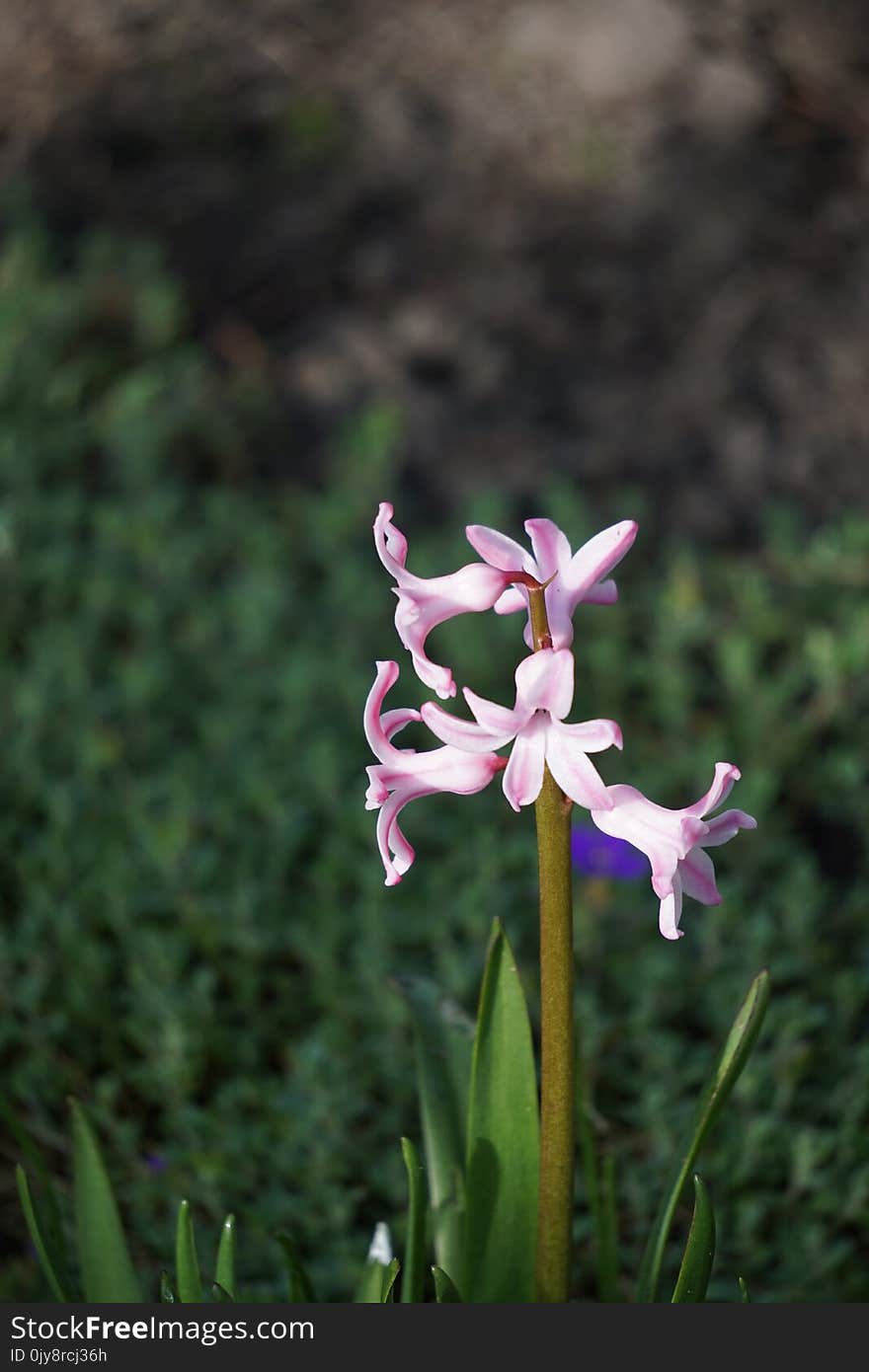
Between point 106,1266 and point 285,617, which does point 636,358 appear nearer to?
point 285,617

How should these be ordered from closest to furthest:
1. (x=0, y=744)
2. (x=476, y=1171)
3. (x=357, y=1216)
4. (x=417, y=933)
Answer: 1. (x=476, y=1171)
2. (x=357, y=1216)
3. (x=417, y=933)
4. (x=0, y=744)

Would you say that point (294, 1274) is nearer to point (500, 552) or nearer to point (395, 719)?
point (395, 719)

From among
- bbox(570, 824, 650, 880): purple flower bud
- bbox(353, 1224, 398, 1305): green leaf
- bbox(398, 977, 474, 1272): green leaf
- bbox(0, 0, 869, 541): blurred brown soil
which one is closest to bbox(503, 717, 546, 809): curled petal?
bbox(353, 1224, 398, 1305): green leaf

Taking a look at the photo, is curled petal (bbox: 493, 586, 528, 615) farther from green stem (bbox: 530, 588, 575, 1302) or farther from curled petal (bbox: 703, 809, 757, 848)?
curled petal (bbox: 703, 809, 757, 848)

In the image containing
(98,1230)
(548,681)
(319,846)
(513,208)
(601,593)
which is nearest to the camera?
(548,681)

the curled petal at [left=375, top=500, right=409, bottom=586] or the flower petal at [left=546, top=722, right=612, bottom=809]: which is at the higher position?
the curled petal at [left=375, top=500, right=409, bottom=586]

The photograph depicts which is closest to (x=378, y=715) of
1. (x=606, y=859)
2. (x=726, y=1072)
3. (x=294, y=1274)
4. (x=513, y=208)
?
(x=726, y=1072)

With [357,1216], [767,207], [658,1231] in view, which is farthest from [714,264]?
[658,1231]
